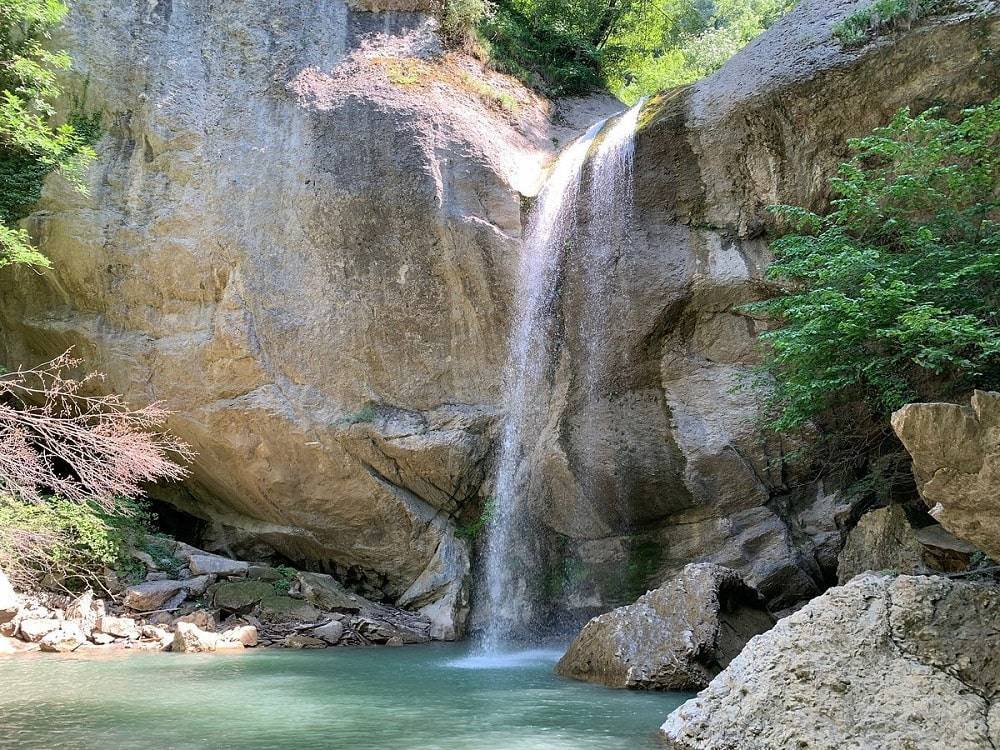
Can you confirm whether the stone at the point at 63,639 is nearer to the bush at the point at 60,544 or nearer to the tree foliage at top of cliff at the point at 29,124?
the bush at the point at 60,544

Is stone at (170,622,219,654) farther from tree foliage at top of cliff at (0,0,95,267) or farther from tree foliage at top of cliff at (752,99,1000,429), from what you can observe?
tree foliage at top of cliff at (752,99,1000,429)

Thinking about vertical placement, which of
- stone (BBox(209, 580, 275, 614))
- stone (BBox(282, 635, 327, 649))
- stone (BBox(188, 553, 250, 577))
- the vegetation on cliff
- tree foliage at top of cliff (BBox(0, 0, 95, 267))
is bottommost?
stone (BBox(282, 635, 327, 649))

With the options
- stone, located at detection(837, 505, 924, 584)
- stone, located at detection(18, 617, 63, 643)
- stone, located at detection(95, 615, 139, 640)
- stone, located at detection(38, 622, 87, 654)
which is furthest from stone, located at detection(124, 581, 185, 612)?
stone, located at detection(837, 505, 924, 584)

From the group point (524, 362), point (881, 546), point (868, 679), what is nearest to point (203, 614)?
point (524, 362)

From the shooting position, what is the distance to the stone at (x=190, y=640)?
34.8ft

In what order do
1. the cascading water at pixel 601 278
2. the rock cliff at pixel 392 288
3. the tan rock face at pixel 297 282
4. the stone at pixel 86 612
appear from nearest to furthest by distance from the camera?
the stone at pixel 86 612, the rock cliff at pixel 392 288, the cascading water at pixel 601 278, the tan rock face at pixel 297 282

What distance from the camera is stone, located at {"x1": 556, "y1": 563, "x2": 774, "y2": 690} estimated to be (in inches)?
315

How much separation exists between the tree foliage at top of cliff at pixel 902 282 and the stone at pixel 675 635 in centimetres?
207

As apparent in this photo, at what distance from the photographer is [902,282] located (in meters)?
7.56

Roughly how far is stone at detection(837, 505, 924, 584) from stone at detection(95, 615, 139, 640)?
9083mm

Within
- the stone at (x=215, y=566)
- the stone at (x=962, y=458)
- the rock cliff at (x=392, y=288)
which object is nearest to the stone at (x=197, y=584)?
the stone at (x=215, y=566)

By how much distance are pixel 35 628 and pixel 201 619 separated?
6.66 ft

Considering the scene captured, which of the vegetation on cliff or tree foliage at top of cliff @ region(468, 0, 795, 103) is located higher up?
tree foliage at top of cliff @ region(468, 0, 795, 103)

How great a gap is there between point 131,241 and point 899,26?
12046mm
